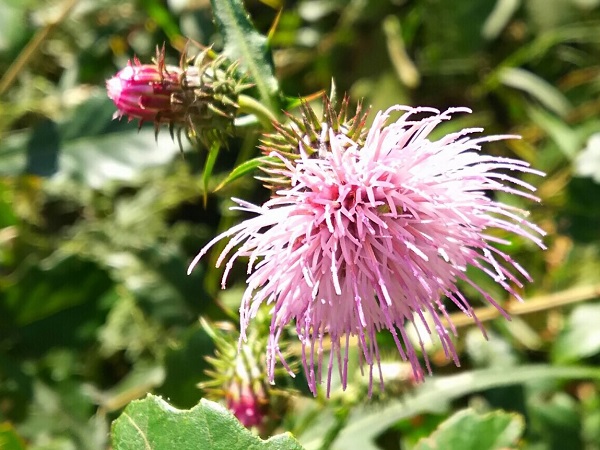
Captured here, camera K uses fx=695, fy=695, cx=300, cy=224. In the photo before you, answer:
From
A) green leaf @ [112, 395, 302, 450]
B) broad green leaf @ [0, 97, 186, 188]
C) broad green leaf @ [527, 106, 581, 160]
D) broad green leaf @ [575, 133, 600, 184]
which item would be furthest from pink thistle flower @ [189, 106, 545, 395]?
broad green leaf @ [527, 106, 581, 160]

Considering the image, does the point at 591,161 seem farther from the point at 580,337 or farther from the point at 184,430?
the point at 184,430

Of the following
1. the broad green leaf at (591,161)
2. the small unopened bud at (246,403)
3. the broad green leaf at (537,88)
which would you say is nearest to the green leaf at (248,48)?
the small unopened bud at (246,403)

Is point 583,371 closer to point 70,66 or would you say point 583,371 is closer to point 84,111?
point 84,111

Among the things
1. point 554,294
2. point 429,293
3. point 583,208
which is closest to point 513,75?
point 583,208

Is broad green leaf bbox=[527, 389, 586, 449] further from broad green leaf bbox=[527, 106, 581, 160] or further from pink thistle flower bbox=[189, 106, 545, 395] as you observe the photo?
pink thistle flower bbox=[189, 106, 545, 395]

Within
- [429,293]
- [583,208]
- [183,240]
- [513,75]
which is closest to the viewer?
[429,293]

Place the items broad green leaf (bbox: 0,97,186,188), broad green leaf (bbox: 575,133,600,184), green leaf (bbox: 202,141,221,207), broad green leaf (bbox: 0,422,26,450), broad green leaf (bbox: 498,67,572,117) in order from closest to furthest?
green leaf (bbox: 202,141,221,207), broad green leaf (bbox: 0,422,26,450), broad green leaf (bbox: 0,97,186,188), broad green leaf (bbox: 575,133,600,184), broad green leaf (bbox: 498,67,572,117)
